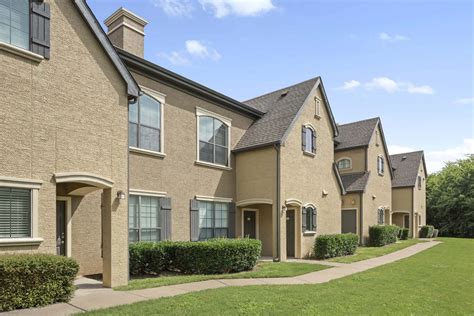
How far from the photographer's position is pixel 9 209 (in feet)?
26.3

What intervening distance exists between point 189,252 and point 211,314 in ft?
18.4

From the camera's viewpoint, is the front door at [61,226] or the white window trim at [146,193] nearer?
the front door at [61,226]

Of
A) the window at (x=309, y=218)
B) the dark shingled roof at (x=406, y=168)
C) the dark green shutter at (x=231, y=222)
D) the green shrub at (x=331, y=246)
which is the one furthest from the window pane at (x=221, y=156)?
the dark shingled roof at (x=406, y=168)

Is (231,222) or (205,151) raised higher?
(205,151)

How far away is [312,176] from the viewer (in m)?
19.5

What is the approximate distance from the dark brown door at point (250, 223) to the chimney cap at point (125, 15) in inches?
392

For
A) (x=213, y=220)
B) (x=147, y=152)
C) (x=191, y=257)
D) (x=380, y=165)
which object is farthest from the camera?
(x=380, y=165)

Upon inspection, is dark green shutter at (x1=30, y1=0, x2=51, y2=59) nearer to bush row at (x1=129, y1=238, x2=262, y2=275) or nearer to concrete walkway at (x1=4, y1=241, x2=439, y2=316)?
concrete walkway at (x1=4, y1=241, x2=439, y2=316)

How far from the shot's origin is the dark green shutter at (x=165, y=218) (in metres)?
14.2

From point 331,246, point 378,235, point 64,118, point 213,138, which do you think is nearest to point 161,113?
point 213,138

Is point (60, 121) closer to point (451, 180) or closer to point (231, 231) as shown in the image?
point (231, 231)

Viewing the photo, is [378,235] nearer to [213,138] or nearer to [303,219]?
[303,219]

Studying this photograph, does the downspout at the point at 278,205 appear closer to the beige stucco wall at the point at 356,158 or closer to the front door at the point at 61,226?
the front door at the point at 61,226

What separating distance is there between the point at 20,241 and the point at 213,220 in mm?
9506
